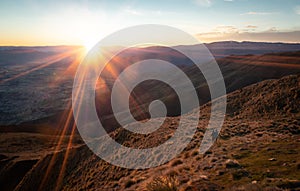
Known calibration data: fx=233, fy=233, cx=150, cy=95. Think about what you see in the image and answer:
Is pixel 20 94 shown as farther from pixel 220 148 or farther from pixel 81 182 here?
pixel 220 148

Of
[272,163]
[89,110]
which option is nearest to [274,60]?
[89,110]

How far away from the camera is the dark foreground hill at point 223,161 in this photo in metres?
9.83

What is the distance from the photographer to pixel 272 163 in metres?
11.2

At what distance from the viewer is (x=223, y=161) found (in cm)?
1255

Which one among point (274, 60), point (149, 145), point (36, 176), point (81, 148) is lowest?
point (36, 176)

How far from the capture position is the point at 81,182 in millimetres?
19812

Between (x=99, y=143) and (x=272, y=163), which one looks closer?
(x=272, y=163)

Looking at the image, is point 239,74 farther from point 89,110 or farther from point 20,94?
point 20,94

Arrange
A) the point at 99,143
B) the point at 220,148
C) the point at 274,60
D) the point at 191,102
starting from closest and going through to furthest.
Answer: the point at 220,148, the point at 99,143, the point at 191,102, the point at 274,60

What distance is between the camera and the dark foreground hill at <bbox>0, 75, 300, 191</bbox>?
9828 millimetres

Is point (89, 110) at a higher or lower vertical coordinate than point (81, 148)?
lower

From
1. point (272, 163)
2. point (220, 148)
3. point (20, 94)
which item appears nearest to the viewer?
point (272, 163)

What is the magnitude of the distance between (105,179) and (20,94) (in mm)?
132390

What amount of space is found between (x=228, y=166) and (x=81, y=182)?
13307 millimetres
